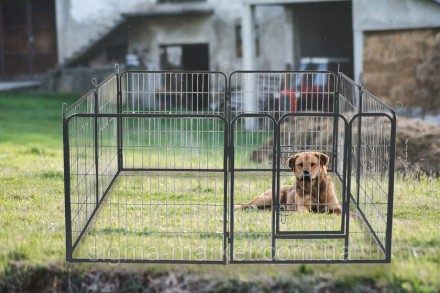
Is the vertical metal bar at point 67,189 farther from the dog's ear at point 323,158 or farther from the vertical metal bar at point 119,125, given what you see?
the vertical metal bar at point 119,125

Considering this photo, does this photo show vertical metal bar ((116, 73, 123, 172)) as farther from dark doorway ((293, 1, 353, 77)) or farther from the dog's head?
dark doorway ((293, 1, 353, 77))

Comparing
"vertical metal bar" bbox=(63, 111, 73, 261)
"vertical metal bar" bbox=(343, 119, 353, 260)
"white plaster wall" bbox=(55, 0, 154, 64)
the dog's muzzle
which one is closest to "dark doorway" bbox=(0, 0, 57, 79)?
"white plaster wall" bbox=(55, 0, 154, 64)

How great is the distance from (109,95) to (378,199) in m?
3.77

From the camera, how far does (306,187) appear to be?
28.3ft

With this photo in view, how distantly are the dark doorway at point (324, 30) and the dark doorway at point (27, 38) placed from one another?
30.6 feet

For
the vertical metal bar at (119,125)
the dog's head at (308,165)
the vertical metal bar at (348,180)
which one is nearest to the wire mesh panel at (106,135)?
the vertical metal bar at (119,125)

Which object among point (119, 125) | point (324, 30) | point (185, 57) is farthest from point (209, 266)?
point (185, 57)

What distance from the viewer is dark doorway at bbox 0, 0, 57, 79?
28.6 m

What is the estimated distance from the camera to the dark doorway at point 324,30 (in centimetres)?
2311

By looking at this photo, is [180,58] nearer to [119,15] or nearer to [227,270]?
[119,15]

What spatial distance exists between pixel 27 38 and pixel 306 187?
21.8 metres

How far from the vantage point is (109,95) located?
10406mm

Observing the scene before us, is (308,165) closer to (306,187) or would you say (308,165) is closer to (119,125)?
(306,187)

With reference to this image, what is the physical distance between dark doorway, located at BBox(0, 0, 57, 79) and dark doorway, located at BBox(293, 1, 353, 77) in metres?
9.31
